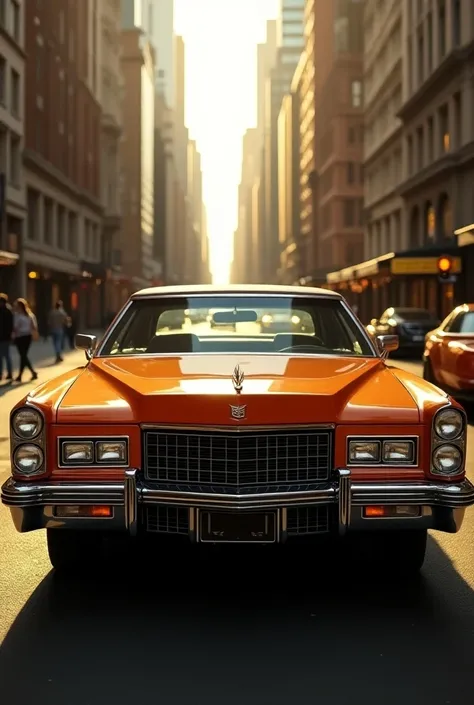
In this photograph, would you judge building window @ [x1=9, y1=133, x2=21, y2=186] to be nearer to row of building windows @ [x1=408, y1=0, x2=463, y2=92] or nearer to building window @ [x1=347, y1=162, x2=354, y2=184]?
row of building windows @ [x1=408, y1=0, x2=463, y2=92]

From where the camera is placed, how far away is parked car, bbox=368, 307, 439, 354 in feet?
95.6

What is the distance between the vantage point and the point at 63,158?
57.6 meters

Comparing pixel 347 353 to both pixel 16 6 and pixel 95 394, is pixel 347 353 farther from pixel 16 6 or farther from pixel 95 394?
pixel 16 6

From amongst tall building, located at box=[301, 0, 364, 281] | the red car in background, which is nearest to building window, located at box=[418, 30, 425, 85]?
tall building, located at box=[301, 0, 364, 281]

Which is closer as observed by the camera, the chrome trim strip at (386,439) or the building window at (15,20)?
the chrome trim strip at (386,439)

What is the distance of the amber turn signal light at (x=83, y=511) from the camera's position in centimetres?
458

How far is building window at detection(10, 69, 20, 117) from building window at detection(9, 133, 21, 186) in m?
1.17

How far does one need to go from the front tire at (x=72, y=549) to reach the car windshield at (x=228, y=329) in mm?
1383

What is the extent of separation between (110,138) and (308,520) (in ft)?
271

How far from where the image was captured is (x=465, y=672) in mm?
3848

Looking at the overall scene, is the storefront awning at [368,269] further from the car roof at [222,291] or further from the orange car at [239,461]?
the orange car at [239,461]

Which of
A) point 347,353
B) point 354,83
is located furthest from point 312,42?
point 347,353

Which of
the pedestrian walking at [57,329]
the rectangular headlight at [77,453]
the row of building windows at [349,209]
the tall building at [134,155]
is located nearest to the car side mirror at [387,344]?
the rectangular headlight at [77,453]

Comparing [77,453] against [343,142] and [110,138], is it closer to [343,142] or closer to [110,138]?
[110,138]
